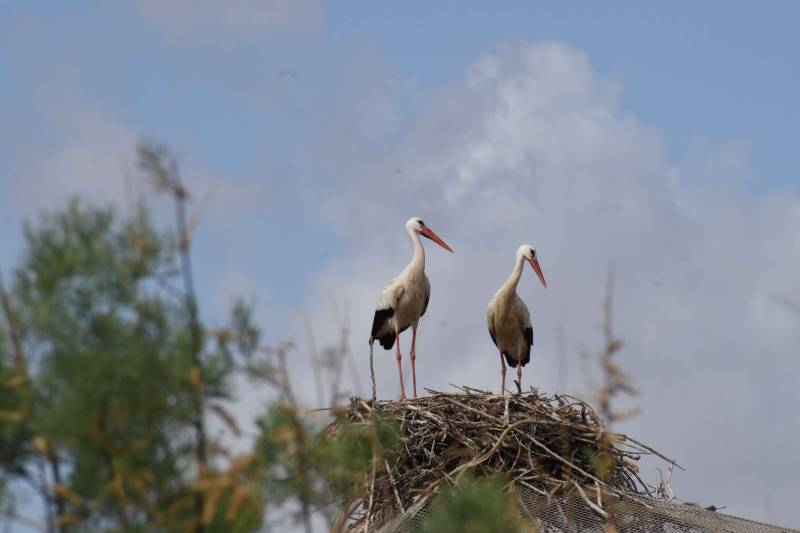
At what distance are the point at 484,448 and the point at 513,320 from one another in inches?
144

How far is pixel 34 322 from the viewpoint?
14.3 feet

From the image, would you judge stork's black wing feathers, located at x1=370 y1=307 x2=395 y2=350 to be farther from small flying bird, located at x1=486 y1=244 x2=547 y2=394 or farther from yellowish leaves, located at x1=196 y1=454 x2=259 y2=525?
yellowish leaves, located at x1=196 y1=454 x2=259 y2=525

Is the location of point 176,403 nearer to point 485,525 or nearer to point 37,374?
point 37,374

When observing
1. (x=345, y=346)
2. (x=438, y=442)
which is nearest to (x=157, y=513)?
(x=345, y=346)

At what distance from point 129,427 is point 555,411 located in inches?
286

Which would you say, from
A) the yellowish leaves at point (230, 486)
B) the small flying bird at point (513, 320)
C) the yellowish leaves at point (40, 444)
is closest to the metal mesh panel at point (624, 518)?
the small flying bird at point (513, 320)

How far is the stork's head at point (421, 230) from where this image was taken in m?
14.9

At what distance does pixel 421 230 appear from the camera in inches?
587

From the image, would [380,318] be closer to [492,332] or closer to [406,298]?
[406,298]

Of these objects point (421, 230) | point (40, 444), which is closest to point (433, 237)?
point (421, 230)

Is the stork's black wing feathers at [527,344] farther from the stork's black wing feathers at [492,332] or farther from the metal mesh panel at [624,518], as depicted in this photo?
the metal mesh panel at [624,518]

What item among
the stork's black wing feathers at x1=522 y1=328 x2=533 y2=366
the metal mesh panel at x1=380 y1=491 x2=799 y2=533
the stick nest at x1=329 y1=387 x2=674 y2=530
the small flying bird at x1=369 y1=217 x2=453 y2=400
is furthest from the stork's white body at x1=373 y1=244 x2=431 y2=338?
the metal mesh panel at x1=380 y1=491 x2=799 y2=533

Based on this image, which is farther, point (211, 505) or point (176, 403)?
point (176, 403)

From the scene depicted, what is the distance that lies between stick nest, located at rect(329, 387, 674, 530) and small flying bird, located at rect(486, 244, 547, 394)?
8.78 feet
